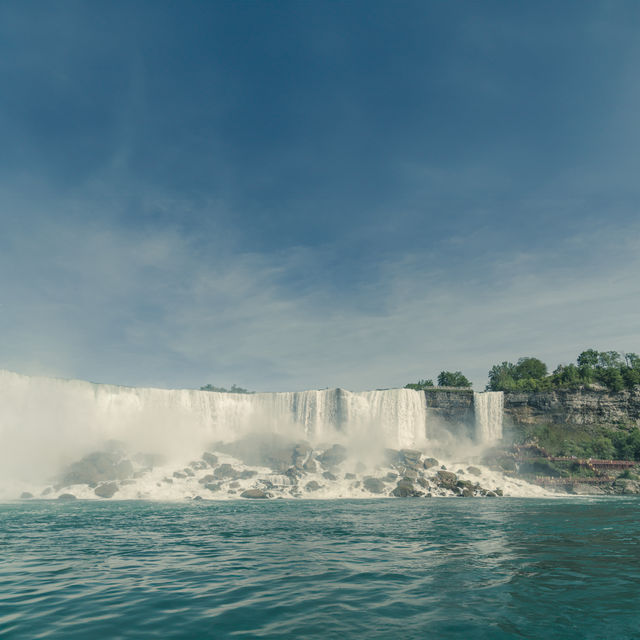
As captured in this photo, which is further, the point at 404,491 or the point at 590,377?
the point at 590,377

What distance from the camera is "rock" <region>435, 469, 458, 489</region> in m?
44.0

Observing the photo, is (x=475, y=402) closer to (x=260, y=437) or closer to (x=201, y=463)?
(x=260, y=437)

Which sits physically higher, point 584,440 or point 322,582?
point 584,440

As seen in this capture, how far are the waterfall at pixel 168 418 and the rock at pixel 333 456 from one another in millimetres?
4833

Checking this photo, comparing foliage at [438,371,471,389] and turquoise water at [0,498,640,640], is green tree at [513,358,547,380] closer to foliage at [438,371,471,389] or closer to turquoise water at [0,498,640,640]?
foliage at [438,371,471,389]

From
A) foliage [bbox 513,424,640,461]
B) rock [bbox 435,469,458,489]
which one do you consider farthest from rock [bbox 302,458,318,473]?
foliage [bbox 513,424,640,461]

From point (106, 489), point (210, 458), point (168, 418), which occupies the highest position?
point (168, 418)

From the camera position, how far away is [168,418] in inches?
2152

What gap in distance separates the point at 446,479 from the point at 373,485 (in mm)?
6944

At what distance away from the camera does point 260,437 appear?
184 feet

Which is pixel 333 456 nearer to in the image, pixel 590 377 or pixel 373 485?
pixel 373 485

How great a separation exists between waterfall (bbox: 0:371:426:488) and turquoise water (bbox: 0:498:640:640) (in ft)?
102

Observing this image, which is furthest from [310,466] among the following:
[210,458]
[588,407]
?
[588,407]

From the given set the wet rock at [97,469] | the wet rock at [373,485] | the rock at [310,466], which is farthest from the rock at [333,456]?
the wet rock at [97,469]
